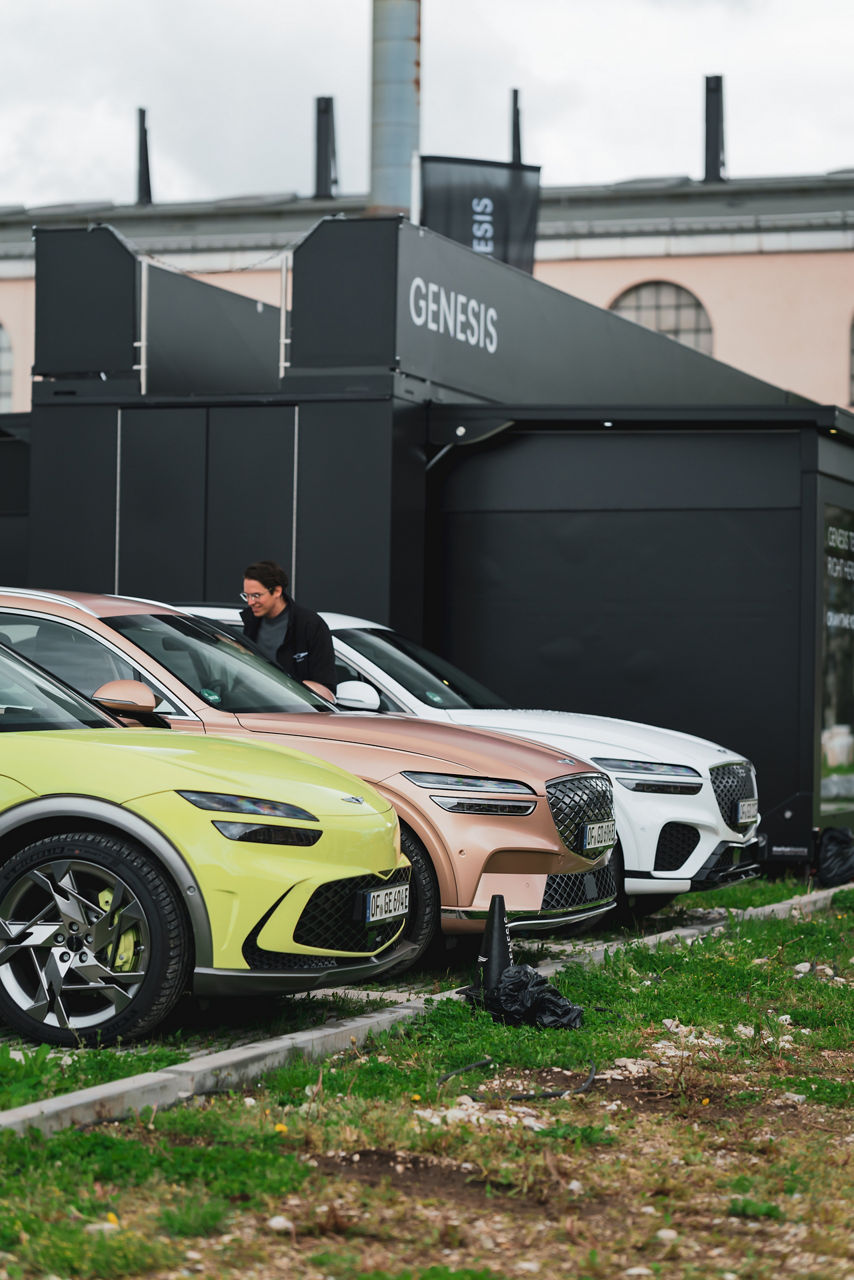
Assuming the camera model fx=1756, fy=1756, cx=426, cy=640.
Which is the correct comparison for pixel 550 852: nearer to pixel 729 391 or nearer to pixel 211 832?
pixel 211 832

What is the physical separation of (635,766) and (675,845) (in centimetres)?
50

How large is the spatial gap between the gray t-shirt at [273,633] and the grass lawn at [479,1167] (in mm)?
3565

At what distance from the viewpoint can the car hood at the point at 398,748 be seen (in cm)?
799

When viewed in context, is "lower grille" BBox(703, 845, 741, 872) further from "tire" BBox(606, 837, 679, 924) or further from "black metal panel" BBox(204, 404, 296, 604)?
"black metal panel" BBox(204, 404, 296, 604)

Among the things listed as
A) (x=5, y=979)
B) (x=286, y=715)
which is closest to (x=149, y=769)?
(x=5, y=979)

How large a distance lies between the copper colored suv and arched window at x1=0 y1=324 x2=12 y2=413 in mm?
27956

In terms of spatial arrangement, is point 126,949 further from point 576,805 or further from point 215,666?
point 576,805

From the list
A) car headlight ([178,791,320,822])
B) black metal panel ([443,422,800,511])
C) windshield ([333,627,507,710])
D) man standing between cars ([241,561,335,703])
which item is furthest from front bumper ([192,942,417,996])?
black metal panel ([443,422,800,511])

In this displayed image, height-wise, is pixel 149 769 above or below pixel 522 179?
below

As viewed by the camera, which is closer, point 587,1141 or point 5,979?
point 587,1141

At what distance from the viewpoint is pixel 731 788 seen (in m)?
10.7

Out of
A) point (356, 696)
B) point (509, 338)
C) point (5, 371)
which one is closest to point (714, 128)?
point (5, 371)

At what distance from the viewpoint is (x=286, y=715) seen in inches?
322

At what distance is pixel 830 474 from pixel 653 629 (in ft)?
6.08
